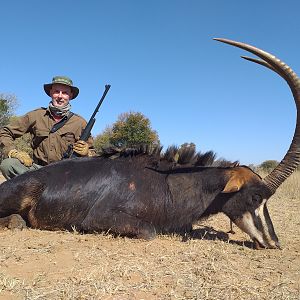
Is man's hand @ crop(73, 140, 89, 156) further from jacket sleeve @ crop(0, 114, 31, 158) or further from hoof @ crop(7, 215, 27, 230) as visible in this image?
hoof @ crop(7, 215, 27, 230)

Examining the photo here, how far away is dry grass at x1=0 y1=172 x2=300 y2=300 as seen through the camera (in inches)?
111

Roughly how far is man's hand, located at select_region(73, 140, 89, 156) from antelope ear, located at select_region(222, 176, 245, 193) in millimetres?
2199

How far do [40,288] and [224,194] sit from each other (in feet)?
8.99

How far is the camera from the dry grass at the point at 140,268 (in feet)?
9.25

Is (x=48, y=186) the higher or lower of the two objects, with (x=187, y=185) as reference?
lower

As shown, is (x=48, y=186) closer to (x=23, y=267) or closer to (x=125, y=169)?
(x=125, y=169)

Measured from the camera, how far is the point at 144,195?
16.3 feet

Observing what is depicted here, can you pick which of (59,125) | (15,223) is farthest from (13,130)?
(15,223)

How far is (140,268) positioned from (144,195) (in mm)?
1682

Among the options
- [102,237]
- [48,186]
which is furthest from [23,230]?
[102,237]

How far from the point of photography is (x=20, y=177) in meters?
5.18

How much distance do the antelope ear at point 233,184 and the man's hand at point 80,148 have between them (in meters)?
2.20

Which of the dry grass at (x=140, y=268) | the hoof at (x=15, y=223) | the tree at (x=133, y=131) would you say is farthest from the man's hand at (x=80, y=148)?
the tree at (x=133, y=131)

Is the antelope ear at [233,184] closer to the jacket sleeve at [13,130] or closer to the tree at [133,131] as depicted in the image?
the jacket sleeve at [13,130]
